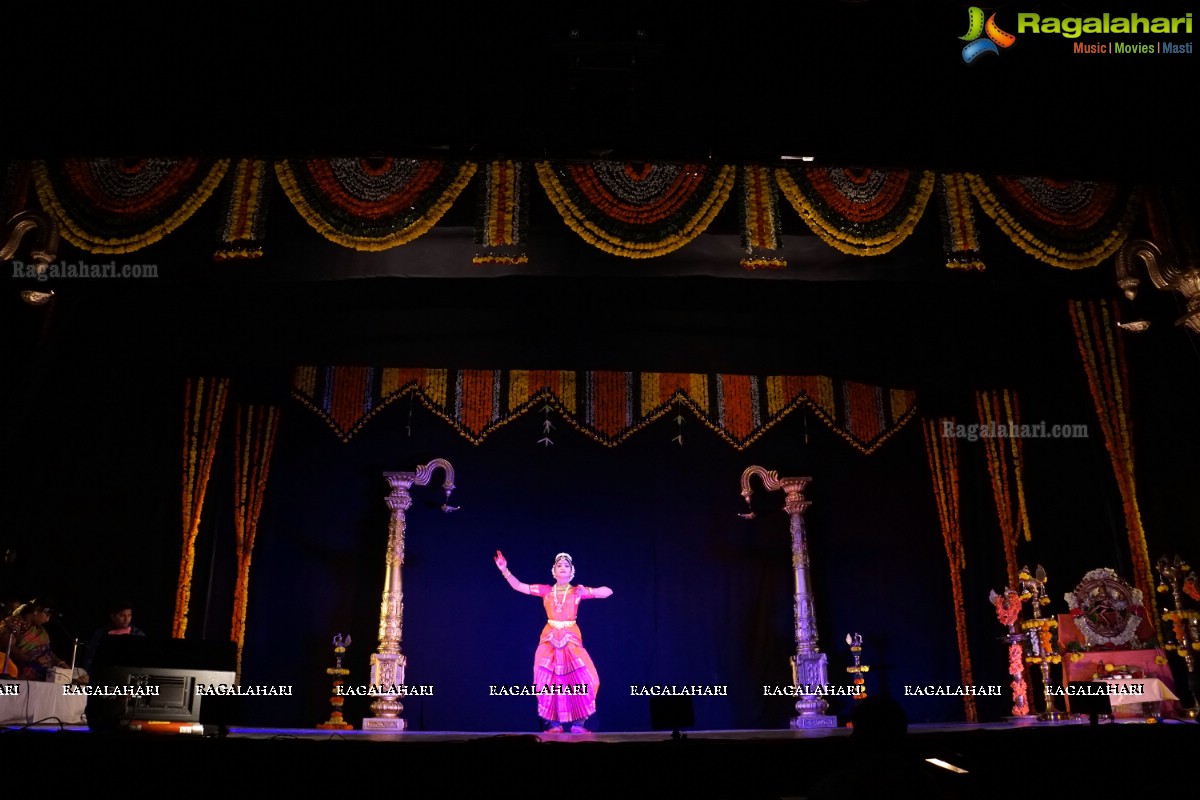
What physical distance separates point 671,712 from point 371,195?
3.59 metres

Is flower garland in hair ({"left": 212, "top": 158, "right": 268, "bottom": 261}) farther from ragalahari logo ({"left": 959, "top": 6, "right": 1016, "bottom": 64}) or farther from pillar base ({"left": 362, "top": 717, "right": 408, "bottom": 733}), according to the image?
ragalahari logo ({"left": 959, "top": 6, "right": 1016, "bottom": 64})

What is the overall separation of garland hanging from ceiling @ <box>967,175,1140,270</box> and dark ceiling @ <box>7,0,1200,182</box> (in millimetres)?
236

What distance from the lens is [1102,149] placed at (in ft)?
17.8

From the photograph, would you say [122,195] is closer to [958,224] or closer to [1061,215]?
[958,224]

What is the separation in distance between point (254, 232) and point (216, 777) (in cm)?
326

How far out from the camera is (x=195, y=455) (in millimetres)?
8109

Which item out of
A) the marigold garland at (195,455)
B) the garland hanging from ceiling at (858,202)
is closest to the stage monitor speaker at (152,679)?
the marigold garland at (195,455)

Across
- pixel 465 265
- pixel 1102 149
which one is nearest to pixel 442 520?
pixel 465 265

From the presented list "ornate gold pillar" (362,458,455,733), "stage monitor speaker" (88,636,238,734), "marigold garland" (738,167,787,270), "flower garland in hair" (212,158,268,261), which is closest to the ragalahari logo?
"marigold garland" (738,167,787,270)

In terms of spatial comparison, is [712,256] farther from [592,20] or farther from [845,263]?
[592,20]

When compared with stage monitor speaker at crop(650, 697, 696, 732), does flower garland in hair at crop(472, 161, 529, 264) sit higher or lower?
higher

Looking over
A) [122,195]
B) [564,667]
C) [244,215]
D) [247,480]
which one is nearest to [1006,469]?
[564,667]

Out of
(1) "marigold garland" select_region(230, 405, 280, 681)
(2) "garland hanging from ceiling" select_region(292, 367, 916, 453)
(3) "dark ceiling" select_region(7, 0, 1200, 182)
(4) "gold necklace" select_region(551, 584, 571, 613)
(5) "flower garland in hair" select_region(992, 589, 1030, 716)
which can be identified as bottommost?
(5) "flower garland in hair" select_region(992, 589, 1030, 716)

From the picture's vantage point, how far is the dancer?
7.73 meters
